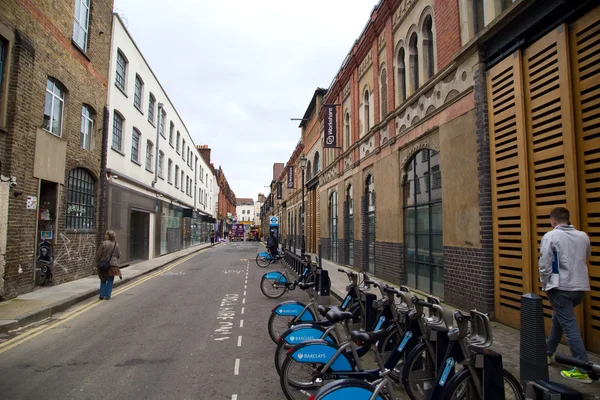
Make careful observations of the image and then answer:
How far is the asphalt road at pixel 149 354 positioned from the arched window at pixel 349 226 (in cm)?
777

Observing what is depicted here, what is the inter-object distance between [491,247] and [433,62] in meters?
5.43

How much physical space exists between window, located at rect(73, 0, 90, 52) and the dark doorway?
1012 cm

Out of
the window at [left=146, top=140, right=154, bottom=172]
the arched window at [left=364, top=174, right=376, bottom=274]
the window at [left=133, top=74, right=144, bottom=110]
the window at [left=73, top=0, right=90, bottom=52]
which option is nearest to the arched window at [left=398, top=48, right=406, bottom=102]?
the arched window at [left=364, top=174, right=376, bottom=274]

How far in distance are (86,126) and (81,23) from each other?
12.0 feet

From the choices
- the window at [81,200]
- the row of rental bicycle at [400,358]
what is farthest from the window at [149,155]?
the row of rental bicycle at [400,358]

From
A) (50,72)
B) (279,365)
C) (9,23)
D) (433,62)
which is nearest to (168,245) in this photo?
(50,72)

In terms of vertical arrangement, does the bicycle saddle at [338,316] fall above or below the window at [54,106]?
below

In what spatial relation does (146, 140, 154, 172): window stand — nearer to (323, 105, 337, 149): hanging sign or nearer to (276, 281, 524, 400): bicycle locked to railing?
(323, 105, 337, 149): hanging sign

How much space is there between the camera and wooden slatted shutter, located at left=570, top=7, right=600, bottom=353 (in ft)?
16.6

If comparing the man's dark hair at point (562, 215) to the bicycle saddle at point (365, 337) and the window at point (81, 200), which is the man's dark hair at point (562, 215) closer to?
the bicycle saddle at point (365, 337)

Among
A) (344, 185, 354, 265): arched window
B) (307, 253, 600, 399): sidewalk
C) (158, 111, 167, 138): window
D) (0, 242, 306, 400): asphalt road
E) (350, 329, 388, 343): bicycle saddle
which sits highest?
(158, 111, 167, 138): window

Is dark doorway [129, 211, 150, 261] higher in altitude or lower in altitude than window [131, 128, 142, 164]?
lower

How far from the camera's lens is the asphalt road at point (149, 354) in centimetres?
433

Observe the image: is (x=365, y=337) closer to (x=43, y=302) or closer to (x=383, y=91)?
(x=43, y=302)
